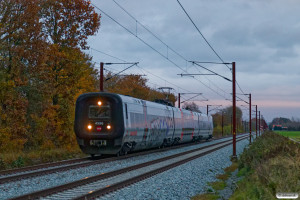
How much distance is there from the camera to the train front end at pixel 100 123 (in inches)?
853

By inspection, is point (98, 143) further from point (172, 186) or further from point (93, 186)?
point (172, 186)

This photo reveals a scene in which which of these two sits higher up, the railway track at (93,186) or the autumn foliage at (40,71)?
the autumn foliage at (40,71)

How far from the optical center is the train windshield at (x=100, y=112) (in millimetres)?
21984

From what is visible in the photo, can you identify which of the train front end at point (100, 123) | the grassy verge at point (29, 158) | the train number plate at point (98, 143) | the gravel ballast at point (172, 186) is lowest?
the gravel ballast at point (172, 186)

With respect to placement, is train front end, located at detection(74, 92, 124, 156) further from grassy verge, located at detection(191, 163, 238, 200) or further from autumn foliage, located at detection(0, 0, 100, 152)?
grassy verge, located at detection(191, 163, 238, 200)

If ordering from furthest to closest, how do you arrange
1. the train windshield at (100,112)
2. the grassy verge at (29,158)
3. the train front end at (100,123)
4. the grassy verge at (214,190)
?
the train windshield at (100,112), the train front end at (100,123), the grassy verge at (29,158), the grassy verge at (214,190)

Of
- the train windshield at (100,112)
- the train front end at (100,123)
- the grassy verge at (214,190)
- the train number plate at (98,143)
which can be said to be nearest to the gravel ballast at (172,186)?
the grassy verge at (214,190)

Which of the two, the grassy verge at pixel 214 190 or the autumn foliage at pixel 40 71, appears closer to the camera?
the grassy verge at pixel 214 190

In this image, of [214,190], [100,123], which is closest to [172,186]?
[214,190]

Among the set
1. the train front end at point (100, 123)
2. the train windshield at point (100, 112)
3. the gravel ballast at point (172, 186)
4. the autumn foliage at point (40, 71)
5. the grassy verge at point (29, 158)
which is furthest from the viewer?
the autumn foliage at point (40, 71)

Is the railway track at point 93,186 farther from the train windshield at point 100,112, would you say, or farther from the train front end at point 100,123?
the train windshield at point 100,112

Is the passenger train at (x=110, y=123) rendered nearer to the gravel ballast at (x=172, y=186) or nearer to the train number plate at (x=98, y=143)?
the train number plate at (x=98, y=143)

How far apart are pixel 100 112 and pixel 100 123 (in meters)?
0.59

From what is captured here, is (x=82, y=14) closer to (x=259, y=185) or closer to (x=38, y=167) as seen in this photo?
(x=38, y=167)
